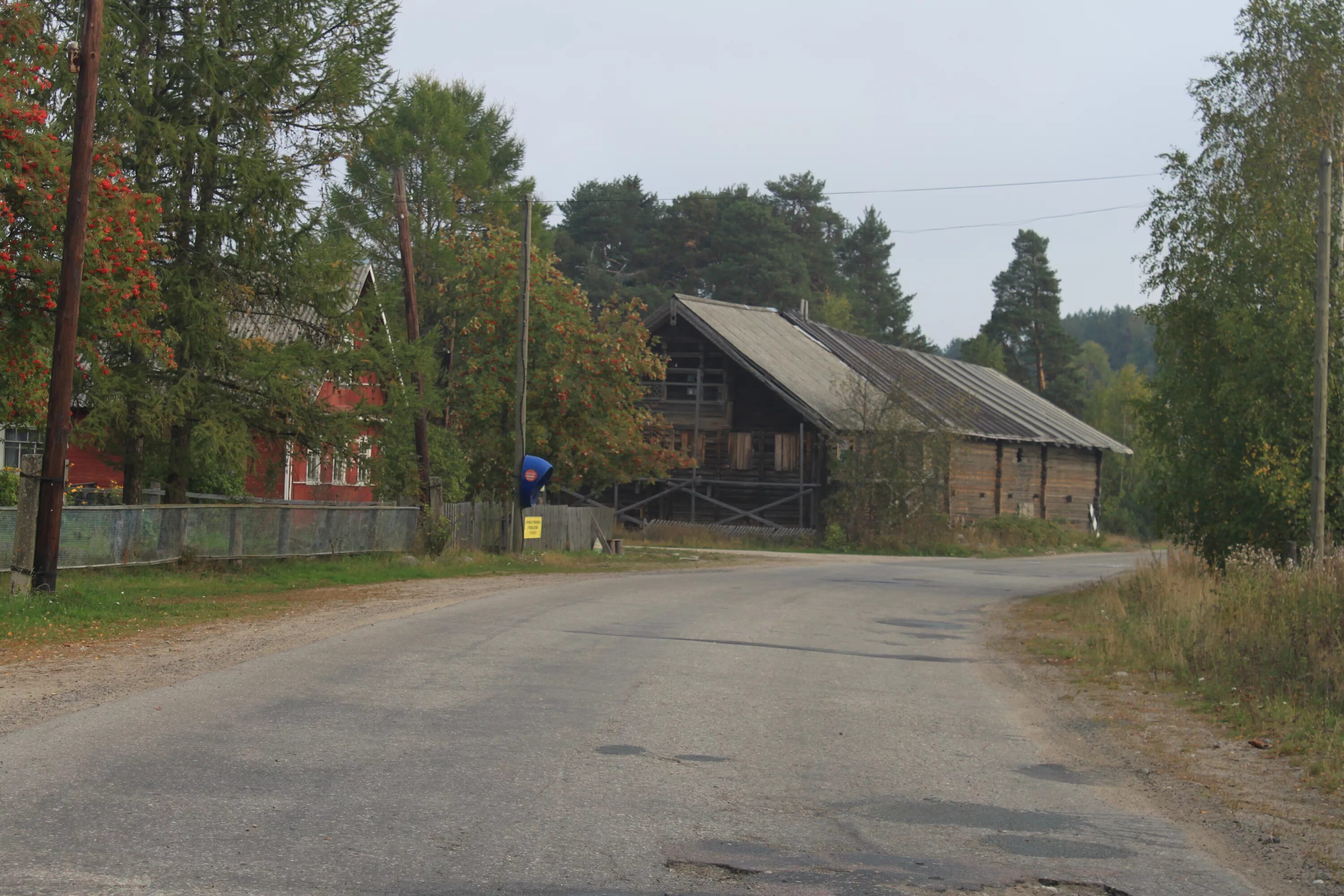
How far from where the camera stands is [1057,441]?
54.8 metres

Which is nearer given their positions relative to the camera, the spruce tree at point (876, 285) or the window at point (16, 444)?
the window at point (16, 444)

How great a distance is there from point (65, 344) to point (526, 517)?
50.4ft

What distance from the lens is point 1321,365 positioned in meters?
20.4

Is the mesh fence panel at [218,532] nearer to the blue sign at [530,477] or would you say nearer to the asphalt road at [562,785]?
the blue sign at [530,477]

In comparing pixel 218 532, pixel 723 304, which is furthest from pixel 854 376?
pixel 218 532

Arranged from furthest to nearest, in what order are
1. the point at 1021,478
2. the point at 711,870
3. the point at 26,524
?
the point at 1021,478 < the point at 26,524 < the point at 711,870

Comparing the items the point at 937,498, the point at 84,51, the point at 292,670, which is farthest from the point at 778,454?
the point at 292,670

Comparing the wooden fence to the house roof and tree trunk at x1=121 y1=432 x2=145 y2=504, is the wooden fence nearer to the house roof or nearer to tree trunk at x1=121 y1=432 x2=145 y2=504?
the house roof

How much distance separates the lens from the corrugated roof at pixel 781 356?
43688 mm

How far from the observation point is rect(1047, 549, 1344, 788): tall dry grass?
10.8 m

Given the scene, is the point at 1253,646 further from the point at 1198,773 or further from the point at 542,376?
the point at 542,376

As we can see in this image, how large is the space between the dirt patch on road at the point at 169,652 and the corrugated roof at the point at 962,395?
27.1 m

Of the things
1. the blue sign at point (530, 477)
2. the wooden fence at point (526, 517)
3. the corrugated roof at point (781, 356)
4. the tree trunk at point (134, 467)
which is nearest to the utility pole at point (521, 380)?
the blue sign at point (530, 477)

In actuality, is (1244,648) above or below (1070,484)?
below
